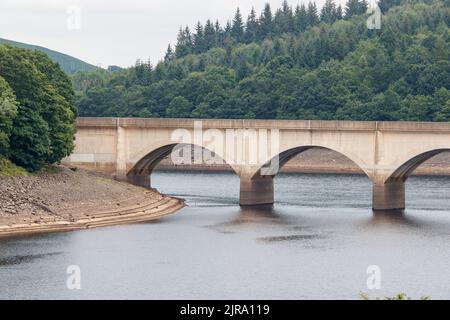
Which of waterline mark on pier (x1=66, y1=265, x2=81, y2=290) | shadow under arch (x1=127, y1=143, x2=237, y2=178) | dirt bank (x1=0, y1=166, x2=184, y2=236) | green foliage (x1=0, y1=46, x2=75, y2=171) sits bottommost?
waterline mark on pier (x1=66, y1=265, x2=81, y2=290)

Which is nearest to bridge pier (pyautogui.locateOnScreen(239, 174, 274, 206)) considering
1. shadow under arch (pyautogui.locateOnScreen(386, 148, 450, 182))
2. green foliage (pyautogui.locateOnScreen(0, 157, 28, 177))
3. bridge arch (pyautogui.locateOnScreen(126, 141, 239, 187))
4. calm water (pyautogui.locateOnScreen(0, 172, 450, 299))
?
calm water (pyautogui.locateOnScreen(0, 172, 450, 299))

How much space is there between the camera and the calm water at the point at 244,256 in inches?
2643

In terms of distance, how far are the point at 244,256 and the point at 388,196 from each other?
3009 centimetres

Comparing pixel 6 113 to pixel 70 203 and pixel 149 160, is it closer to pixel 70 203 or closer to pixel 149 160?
pixel 70 203

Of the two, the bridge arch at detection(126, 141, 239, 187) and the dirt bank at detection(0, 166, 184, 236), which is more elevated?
the bridge arch at detection(126, 141, 239, 187)

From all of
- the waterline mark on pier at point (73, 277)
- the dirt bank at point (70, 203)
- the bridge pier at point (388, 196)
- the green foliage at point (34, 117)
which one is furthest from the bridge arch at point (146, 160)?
the waterline mark on pier at point (73, 277)

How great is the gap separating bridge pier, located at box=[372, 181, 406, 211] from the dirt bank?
56.4ft

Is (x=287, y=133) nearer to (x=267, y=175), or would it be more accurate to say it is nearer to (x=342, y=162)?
(x=267, y=175)

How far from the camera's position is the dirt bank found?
3501 inches

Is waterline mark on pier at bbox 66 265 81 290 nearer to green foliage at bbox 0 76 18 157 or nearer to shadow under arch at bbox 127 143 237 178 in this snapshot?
green foliage at bbox 0 76 18 157

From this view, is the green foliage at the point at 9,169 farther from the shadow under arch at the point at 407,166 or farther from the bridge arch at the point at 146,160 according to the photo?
the shadow under arch at the point at 407,166

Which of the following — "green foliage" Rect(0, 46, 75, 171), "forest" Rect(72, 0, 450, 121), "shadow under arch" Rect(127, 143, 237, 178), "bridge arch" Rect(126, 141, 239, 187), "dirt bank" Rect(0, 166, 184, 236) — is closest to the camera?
"dirt bank" Rect(0, 166, 184, 236)
